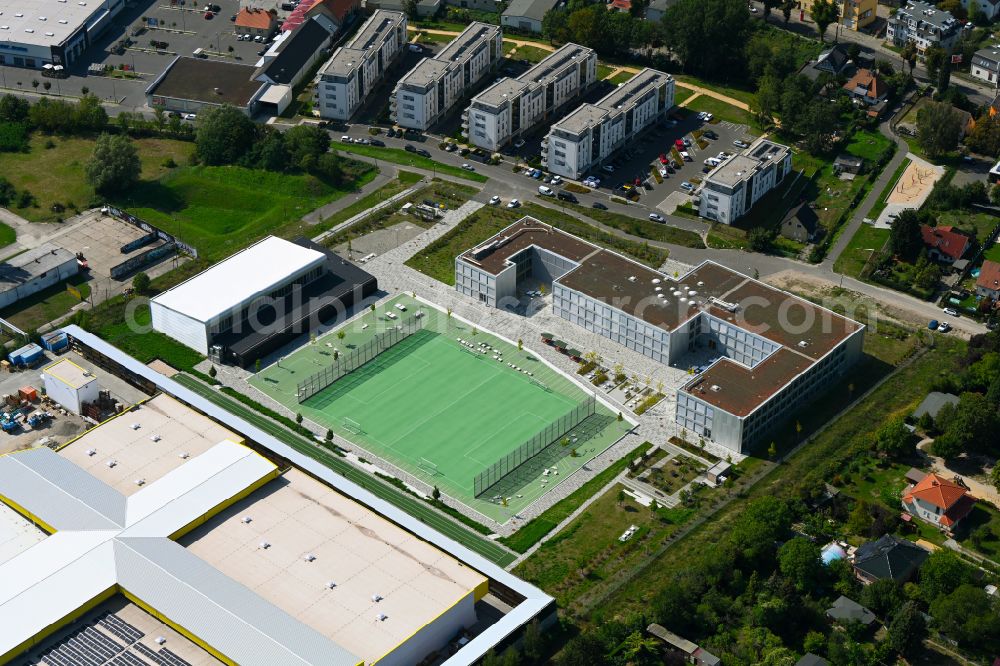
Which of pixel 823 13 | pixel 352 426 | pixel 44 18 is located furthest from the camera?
pixel 44 18

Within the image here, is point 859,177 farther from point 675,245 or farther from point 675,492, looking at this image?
point 675,492

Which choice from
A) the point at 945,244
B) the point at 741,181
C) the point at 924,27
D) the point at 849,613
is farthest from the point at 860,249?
the point at 849,613

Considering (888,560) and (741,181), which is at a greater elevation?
(741,181)

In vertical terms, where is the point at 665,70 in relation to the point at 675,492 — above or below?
above

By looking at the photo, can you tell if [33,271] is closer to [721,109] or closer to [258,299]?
[258,299]

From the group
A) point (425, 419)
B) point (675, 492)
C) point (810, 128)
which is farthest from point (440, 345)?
point (810, 128)

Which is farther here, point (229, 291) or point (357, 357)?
point (229, 291)

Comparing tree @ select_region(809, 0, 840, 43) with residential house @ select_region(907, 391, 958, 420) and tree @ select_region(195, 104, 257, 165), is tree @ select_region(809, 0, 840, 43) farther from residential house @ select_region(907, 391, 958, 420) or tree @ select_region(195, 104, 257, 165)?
tree @ select_region(195, 104, 257, 165)

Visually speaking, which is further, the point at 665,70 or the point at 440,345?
the point at 665,70
